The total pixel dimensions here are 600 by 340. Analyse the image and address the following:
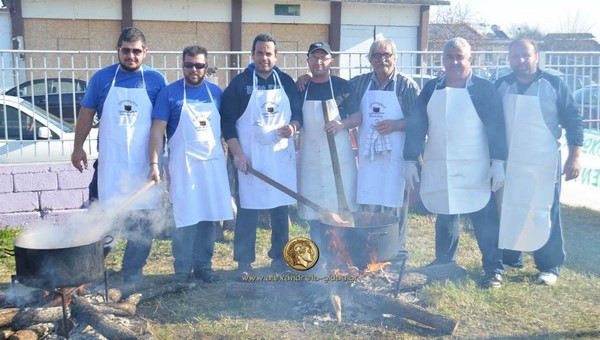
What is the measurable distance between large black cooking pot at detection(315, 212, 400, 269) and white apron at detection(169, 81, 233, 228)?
1014 mm

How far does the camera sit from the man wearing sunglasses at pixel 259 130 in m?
5.17

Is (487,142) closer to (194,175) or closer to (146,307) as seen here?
(194,175)

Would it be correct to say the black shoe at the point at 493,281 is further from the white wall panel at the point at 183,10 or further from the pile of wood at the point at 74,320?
the white wall panel at the point at 183,10

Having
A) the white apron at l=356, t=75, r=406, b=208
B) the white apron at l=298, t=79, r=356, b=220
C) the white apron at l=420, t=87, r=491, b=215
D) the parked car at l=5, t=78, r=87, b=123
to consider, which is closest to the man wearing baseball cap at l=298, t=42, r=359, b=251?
the white apron at l=298, t=79, r=356, b=220

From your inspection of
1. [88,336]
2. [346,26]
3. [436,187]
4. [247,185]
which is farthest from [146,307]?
[346,26]

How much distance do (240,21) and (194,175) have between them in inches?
530

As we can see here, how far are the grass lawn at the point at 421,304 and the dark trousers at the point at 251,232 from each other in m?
0.24

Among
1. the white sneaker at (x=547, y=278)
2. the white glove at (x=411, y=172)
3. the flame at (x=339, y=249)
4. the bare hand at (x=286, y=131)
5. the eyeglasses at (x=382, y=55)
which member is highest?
the eyeglasses at (x=382, y=55)

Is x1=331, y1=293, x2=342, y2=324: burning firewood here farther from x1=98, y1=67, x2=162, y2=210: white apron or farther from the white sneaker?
the white sneaker

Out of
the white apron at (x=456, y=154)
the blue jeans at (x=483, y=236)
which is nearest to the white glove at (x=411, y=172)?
the white apron at (x=456, y=154)

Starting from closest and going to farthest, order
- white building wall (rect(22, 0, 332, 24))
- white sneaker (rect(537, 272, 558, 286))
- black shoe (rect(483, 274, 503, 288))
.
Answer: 1. black shoe (rect(483, 274, 503, 288))
2. white sneaker (rect(537, 272, 558, 286))
3. white building wall (rect(22, 0, 332, 24))

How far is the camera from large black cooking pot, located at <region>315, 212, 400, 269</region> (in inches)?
176

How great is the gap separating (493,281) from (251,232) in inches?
81.8

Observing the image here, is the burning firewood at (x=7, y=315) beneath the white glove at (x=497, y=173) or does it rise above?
beneath
